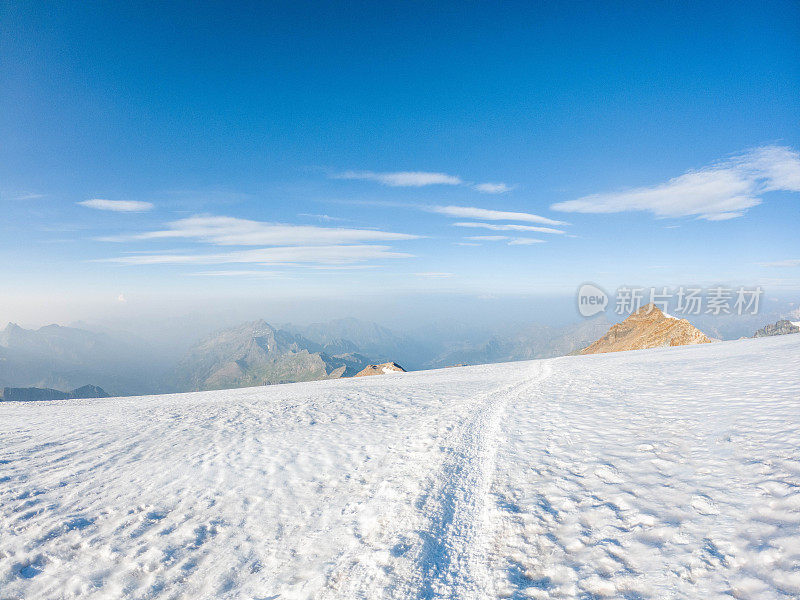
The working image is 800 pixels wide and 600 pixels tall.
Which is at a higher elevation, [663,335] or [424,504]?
[424,504]

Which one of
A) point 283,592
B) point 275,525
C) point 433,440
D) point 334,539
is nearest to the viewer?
point 283,592

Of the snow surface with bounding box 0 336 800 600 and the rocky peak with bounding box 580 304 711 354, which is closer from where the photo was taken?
the snow surface with bounding box 0 336 800 600

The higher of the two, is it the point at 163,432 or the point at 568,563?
the point at 568,563

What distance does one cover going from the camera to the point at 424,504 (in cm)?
805

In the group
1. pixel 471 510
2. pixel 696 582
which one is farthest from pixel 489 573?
pixel 696 582

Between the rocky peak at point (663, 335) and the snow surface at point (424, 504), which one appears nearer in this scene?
the snow surface at point (424, 504)

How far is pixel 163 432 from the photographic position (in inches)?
558

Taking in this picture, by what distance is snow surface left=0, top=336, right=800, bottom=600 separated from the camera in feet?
18.6

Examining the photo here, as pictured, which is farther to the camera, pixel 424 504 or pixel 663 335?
pixel 663 335

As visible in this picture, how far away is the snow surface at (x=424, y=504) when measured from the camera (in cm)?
568

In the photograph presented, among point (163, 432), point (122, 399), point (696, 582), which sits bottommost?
point (122, 399)

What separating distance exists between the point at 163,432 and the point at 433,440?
11.1 metres

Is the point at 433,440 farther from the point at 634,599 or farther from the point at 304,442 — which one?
the point at 634,599

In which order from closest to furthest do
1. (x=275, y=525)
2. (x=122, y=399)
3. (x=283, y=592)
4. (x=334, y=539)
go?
(x=283, y=592) → (x=334, y=539) → (x=275, y=525) → (x=122, y=399)
